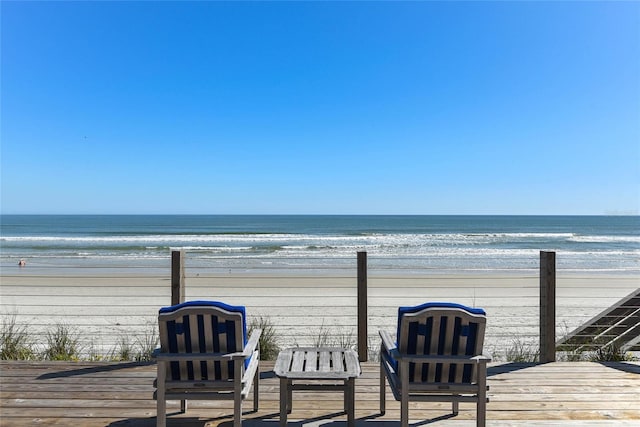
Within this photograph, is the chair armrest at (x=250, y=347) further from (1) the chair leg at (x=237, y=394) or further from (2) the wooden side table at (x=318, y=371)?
(2) the wooden side table at (x=318, y=371)

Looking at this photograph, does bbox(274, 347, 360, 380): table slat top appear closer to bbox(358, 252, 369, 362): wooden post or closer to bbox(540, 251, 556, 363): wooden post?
bbox(358, 252, 369, 362): wooden post

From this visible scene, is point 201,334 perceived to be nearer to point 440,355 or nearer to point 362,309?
point 440,355

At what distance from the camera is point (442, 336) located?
2.10 meters

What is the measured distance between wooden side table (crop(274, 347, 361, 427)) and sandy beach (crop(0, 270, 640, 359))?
53.5 inches

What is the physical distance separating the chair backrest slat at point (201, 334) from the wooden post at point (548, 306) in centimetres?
304

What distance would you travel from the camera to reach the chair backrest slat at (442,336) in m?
2.06

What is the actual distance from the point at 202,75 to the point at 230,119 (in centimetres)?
572

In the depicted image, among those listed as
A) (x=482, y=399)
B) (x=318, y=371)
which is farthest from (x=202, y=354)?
(x=482, y=399)

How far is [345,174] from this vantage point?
3475 centimetres

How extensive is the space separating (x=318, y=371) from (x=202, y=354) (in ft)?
2.18

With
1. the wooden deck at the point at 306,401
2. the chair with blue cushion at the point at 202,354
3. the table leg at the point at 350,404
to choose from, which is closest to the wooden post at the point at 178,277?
the wooden deck at the point at 306,401

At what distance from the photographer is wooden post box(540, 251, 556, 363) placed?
369cm

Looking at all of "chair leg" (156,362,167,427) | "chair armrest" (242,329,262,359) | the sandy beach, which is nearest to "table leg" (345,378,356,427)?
"chair armrest" (242,329,262,359)

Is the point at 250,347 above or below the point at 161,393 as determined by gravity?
above
